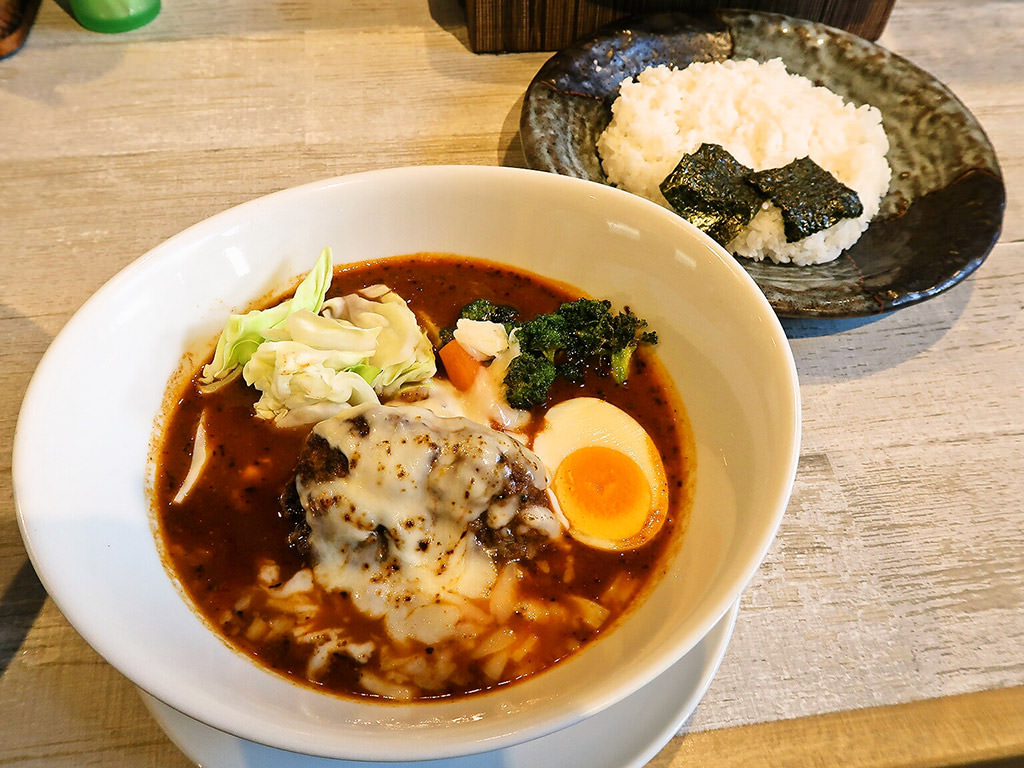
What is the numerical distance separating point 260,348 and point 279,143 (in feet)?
4.80

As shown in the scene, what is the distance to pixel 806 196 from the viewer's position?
2506 millimetres

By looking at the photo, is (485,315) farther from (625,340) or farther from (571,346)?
(625,340)

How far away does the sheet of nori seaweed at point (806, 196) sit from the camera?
2436 mm

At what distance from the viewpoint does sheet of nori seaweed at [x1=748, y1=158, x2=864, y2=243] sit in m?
2.44

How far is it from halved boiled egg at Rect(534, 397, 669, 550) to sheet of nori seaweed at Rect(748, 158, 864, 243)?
1.05 m

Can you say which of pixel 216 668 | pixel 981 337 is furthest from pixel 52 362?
pixel 981 337

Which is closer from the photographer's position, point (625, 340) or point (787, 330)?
point (625, 340)

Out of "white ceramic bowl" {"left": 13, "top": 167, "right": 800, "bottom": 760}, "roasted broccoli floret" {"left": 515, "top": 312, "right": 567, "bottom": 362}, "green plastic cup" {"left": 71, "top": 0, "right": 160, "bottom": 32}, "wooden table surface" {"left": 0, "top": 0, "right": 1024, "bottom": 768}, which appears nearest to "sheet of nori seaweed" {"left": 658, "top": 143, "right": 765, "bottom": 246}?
"wooden table surface" {"left": 0, "top": 0, "right": 1024, "bottom": 768}

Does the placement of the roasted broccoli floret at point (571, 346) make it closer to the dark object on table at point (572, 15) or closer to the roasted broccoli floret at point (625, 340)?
the roasted broccoli floret at point (625, 340)

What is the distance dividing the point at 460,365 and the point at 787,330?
114cm

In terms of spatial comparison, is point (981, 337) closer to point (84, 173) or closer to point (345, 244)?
point (345, 244)

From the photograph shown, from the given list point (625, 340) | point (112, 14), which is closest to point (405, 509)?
point (625, 340)

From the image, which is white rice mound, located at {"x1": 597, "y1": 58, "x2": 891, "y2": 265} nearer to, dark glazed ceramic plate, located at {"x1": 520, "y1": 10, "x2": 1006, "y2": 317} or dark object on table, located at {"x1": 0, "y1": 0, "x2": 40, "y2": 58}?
dark glazed ceramic plate, located at {"x1": 520, "y1": 10, "x2": 1006, "y2": 317}

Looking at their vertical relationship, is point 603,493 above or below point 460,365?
below
